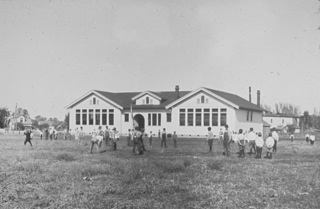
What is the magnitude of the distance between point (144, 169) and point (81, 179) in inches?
95.3

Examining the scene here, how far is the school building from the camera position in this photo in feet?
159

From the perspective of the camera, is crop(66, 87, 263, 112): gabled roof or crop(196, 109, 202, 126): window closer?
crop(196, 109, 202, 126): window

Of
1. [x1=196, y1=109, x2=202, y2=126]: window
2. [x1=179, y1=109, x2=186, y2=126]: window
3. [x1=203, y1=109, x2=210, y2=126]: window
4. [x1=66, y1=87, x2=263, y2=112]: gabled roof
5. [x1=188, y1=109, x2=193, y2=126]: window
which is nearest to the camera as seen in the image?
[x1=203, y1=109, x2=210, y2=126]: window

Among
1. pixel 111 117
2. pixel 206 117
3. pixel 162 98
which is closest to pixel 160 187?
pixel 206 117

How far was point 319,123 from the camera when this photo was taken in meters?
130

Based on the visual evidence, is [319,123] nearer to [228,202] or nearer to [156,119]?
[156,119]

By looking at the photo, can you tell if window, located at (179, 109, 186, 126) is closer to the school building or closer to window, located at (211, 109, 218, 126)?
the school building

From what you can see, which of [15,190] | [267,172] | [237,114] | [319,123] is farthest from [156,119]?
[319,123]

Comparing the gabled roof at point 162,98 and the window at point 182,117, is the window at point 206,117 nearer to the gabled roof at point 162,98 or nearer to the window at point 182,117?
the gabled roof at point 162,98

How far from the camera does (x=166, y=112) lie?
52.8m

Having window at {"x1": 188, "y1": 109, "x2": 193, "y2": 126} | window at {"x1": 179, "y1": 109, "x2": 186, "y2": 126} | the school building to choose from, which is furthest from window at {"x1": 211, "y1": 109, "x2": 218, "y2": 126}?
window at {"x1": 179, "y1": 109, "x2": 186, "y2": 126}

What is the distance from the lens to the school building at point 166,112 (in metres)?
48.4

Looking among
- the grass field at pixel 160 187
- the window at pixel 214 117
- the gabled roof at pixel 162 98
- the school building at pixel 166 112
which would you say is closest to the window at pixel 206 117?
the school building at pixel 166 112

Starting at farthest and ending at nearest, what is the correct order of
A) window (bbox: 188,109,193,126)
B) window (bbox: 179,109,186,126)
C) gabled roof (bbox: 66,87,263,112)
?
window (bbox: 179,109,186,126), window (bbox: 188,109,193,126), gabled roof (bbox: 66,87,263,112)
